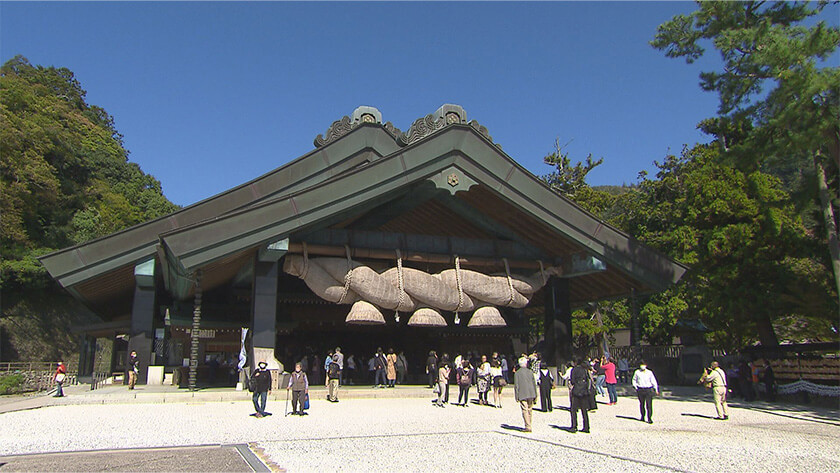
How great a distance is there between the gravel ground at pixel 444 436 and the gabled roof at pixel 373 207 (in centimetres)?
467

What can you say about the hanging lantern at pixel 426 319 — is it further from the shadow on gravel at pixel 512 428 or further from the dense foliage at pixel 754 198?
the dense foliage at pixel 754 198

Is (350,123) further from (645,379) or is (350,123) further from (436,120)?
(645,379)

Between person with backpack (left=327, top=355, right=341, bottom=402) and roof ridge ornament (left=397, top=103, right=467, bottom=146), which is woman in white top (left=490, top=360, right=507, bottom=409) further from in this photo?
roof ridge ornament (left=397, top=103, right=467, bottom=146)

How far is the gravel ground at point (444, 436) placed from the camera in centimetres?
803

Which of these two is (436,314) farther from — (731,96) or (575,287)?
(731,96)

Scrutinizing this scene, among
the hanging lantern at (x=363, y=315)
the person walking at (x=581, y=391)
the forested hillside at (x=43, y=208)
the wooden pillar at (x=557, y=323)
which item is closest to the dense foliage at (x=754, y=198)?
the wooden pillar at (x=557, y=323)

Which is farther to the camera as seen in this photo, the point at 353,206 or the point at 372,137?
the point at 372,137

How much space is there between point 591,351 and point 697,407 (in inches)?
766

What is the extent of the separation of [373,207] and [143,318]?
33.0 feet

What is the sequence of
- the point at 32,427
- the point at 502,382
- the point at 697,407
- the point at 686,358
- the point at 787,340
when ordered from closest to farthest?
the point at 32,427 → the point at 502,382 → the point at 697,407 → the point at 686,358 → the point at 787,340

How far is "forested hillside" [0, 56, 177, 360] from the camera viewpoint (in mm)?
40188

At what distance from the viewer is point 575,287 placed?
22594mm

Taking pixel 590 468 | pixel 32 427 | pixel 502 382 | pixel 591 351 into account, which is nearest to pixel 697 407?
pixel 502 382

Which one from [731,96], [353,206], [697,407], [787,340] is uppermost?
[731,96]
